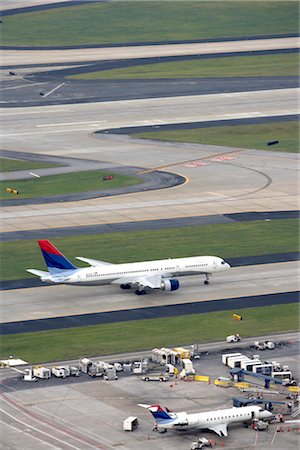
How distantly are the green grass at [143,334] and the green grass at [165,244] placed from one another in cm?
2236

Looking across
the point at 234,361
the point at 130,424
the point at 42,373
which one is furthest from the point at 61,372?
the point at 234,361

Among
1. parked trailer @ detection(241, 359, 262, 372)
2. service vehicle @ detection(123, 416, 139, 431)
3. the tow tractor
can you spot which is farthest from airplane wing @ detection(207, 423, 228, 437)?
parked trailer @ detection(241, 359, 262, 372)

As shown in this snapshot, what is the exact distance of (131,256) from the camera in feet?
535

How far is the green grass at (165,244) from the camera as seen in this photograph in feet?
532

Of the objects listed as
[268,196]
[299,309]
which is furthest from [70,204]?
[299,309]

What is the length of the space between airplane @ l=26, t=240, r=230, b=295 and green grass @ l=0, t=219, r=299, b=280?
8.45 metres

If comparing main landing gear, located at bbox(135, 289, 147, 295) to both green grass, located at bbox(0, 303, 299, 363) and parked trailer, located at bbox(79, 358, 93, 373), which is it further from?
parked trailer, located at bbox(79, 358, 93, 373)

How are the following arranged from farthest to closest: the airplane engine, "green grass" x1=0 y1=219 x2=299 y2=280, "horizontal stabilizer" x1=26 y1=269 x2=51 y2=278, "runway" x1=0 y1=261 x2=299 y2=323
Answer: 1. "green grass" x1=0 y1=219 x2=299 y2=280
2. the airplane engine
3. "horizontal stabilizer" x1=26 y1=269 x2=51 y2=278
4. "runway" x1=0 y1=261 x2=299 y2=323

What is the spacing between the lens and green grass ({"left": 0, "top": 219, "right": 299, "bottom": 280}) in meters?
162

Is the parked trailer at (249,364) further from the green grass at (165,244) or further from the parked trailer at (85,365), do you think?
the green grass at (165,244)

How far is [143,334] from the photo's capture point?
5290 inches

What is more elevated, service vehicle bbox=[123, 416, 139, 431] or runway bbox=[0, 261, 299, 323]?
service vehicle bbox=[123, 416, 139, 431]

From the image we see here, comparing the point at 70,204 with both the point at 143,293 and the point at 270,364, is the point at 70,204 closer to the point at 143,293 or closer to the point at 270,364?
the point at 143,293

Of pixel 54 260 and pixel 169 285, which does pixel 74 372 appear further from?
pixel 169 285
